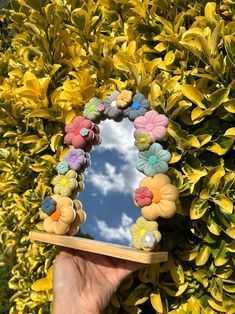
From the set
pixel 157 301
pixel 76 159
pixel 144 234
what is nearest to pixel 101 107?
pixel 76 159

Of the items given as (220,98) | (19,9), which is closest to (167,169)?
(220,98)

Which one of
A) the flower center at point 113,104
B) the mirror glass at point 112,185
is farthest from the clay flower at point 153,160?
the flower center at point 113,104

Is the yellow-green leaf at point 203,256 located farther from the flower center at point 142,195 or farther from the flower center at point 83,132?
the flower center at point 83,132

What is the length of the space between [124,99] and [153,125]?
17 cm

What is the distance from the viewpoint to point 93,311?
1741mm

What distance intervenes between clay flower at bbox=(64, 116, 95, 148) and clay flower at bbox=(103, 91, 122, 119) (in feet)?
0.31

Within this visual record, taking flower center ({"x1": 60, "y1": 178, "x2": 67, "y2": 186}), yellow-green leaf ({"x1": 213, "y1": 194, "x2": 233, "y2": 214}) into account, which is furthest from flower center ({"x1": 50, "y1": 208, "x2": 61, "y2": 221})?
yellow-green leaf ({"x1": 213, "y1": 194, "x2": 233, "y2": 214})

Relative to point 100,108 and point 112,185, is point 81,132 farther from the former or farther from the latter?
point 112,185

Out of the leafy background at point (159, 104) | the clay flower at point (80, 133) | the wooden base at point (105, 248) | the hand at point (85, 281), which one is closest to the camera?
the wooden base at point (105, 248)

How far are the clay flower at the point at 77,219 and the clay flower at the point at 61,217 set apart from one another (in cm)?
5

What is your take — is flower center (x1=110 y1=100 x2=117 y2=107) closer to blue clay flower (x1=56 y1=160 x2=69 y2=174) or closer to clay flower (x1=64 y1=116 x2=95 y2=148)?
clay flower (x1=64 y1=116 x2=95 y2=148)

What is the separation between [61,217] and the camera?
5.82 feet

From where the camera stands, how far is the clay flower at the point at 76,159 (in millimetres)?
1833

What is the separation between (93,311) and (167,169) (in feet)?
2.05
